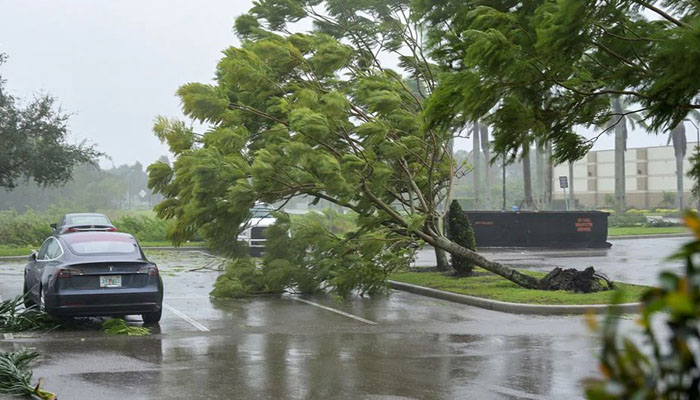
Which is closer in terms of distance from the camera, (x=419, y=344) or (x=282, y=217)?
(x=419, y=344)

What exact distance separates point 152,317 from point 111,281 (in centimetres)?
111

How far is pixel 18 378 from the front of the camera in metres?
8.71

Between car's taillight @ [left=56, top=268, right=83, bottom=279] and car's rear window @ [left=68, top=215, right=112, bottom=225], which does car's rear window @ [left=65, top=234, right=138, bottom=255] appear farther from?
car's rear window @ [left=68, top=215, right=112, bottom=225]

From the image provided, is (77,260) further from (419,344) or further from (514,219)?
(514,219)

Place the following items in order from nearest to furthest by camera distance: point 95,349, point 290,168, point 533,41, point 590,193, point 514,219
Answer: point 533,41 → point 95,349 → point 290,168 → point 514,219 → point 590,193

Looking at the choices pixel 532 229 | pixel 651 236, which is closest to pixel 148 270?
pixel 532 229

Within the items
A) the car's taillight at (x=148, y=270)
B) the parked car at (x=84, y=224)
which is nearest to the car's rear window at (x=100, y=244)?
the car's taillight at (x=148, y=270)

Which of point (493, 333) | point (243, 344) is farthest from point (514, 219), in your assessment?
point (243, 344)

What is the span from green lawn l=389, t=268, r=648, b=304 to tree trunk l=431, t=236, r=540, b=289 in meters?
0.20

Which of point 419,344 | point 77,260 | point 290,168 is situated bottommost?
point 419,344

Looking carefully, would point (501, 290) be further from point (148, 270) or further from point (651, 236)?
point (651, 236)

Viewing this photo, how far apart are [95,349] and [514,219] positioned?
84.1ft

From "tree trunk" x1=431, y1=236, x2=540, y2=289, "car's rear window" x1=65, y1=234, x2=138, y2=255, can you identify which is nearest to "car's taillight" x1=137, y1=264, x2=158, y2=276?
"car's rear window" x1=65, y1=234, x2=138, y2=255

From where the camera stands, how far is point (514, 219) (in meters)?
34.8
